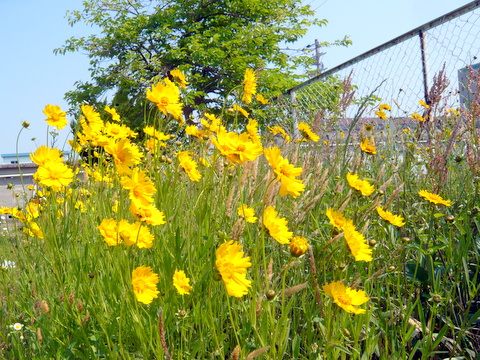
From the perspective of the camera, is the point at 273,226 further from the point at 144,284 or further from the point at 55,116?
the point at 55,116

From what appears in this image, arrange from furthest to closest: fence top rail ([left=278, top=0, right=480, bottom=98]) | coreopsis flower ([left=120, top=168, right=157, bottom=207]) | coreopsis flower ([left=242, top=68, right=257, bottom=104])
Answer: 1. fence top rail ([left=278, top=0, right=480, bottom=98])
2. coreopsis flower ([left=242, top=68, right=257, bottom=104])
3. coreopsis flower ([left=120, top=168, right=157, bottom=207])

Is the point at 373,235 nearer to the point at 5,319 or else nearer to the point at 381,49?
the point at 5,319

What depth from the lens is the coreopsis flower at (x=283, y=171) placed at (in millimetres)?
839

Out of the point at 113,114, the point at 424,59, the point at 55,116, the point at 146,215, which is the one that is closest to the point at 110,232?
the point at 146,215

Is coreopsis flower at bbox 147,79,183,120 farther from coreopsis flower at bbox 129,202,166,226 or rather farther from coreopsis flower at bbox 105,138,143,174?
coreopsis flower at bbox 129,202,166,226

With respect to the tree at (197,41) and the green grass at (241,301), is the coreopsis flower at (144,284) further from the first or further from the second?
the tree at (197,41)

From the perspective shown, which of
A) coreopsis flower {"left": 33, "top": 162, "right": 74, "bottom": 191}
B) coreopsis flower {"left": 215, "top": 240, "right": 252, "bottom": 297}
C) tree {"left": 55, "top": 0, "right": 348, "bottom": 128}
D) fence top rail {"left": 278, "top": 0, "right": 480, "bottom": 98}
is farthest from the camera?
tree {"left": 55, "top": 0, "right": 348, "bottom": 128}

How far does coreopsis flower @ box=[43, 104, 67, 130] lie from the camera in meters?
1.40

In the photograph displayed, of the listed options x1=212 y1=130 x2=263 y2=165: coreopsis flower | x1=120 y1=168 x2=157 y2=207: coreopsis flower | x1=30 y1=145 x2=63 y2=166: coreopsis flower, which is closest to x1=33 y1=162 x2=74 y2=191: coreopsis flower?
x1=30 y1=145 x2=63 y2=166: coreopsis flower

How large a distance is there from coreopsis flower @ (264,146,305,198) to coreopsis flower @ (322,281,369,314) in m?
0.17

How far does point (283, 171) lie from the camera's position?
888 mm

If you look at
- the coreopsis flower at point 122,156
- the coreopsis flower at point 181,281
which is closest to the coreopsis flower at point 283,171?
the coreopsis flower at point 181,281

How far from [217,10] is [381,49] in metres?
10.8

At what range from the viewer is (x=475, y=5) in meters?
3.36
